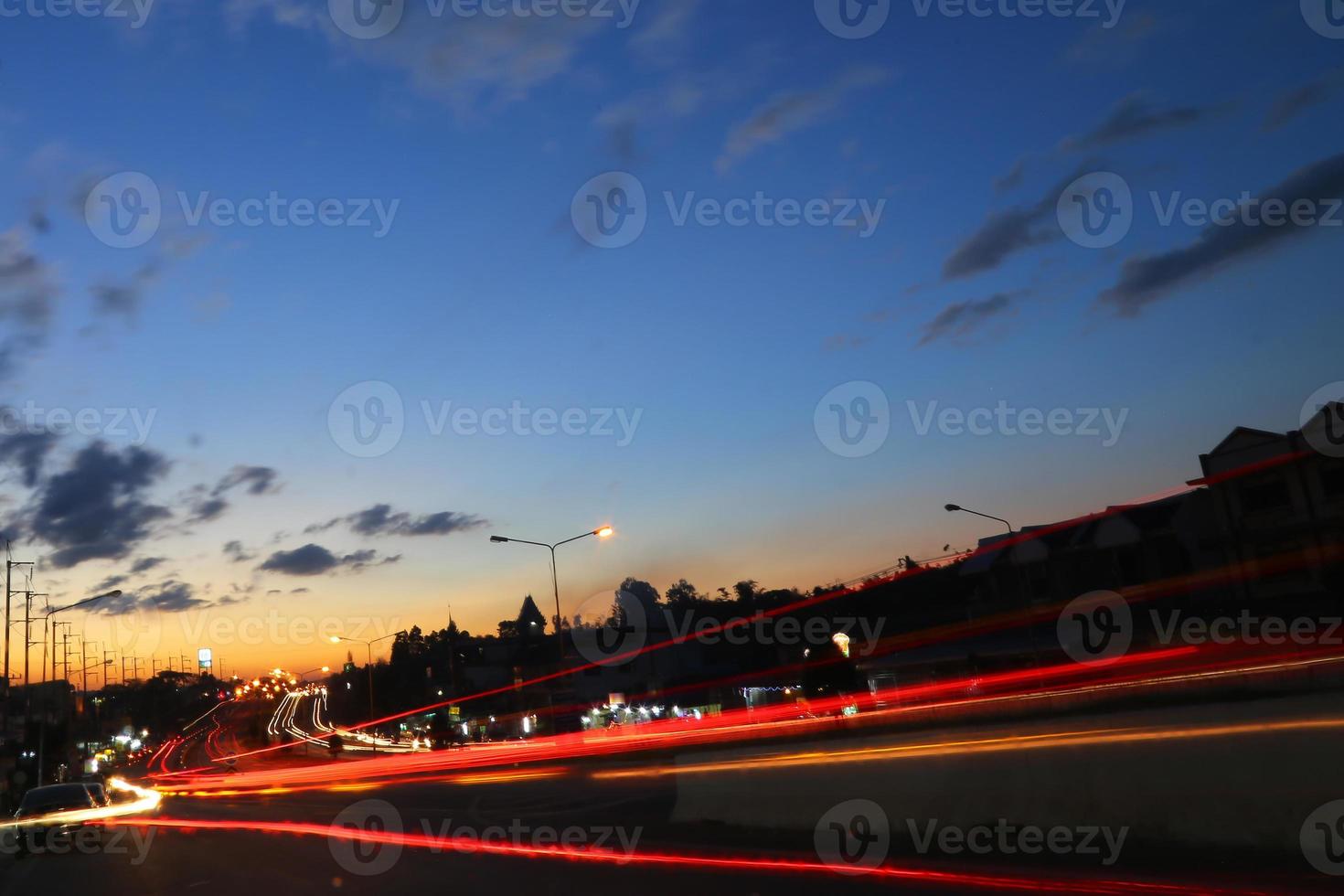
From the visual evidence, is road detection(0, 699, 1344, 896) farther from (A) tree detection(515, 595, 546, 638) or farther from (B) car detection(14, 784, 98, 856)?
(A) tree detection(515, 595, 546, 638)

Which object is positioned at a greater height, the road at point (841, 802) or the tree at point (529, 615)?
the tree at point (529, 615)

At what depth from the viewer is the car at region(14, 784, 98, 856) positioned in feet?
80.0

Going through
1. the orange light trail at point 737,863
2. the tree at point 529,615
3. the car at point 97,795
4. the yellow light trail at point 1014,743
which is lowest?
the orange light trail at point 737,863

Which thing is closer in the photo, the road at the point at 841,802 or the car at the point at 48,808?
the road at the point at 841,802

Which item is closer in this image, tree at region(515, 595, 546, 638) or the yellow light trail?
the yellow light trail

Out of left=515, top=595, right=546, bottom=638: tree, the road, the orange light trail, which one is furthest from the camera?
left=515, top=595, right=546, bottom=638: tree

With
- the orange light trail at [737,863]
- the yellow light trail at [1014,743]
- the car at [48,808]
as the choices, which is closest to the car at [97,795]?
the car at [48,808]

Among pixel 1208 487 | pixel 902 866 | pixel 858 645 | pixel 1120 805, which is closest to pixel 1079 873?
pixel 1120 805

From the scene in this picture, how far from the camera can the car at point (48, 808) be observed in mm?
24391

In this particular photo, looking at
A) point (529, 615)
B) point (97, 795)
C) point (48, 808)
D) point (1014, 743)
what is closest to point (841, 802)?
point (1014, 743)

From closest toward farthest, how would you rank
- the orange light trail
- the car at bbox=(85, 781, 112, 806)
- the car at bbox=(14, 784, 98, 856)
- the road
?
the orange light trail < the road < the car at bbox=(14, 784, 98, 856) < the car at bbox=(85, 781, 112, 806)

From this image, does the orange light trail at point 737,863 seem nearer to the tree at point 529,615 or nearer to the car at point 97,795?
the car at point 97,795

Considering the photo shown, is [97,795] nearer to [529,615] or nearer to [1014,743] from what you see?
[1014,743]

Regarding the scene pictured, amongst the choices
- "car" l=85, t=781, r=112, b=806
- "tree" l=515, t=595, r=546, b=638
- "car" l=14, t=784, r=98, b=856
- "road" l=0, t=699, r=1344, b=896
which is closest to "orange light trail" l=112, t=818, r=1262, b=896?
"road" l=0, t=699, r=1344, b=896
